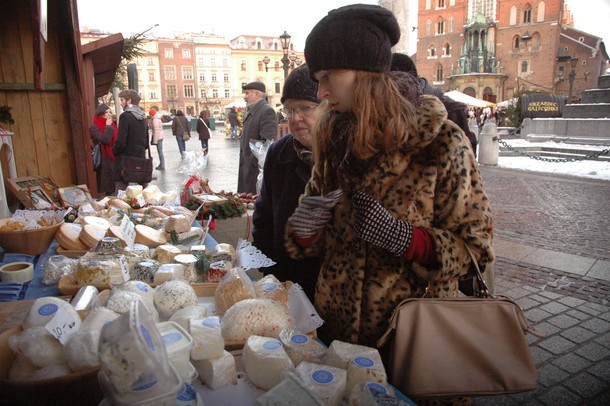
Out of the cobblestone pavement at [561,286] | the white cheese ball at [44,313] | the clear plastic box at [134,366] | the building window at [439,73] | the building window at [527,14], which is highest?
the building window at [527,14]

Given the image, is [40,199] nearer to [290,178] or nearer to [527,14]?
[290,178]

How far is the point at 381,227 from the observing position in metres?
1.39

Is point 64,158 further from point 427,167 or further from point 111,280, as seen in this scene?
point 427,167

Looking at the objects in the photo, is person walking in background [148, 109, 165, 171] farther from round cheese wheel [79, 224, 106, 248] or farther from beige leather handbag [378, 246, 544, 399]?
beige leather handbag [378, 246, 544, 399]

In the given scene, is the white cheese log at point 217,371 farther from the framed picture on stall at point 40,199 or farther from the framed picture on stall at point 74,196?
the framed picture on stall at point 74,196

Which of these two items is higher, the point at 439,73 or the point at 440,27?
the point at 440,27

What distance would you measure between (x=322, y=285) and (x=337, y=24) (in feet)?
3.34

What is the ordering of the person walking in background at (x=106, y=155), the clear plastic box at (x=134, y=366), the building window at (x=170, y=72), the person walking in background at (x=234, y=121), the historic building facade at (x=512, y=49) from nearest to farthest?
the clear plastic box at (x=134, y=366) < the person walking in background at (x=106, y=155) < the person walking in background at (x=234, y=121) < the historic building facade at (x=512, y=49) < the building window at (x=170, y=72)

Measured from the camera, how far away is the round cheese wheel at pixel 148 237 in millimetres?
2735

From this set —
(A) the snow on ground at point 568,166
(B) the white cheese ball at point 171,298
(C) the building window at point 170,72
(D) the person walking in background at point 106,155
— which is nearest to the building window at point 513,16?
(A) the snow on ground at point 568,166

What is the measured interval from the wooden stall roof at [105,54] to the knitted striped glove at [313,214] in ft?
21.3

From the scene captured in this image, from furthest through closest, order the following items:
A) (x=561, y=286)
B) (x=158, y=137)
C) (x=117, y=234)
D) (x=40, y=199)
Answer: (x=158, y=137)
(x=561, y=286)
(x=40, y=199)
(x=117, y=234)

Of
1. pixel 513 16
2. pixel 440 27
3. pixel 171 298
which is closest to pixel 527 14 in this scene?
pixel 513 16

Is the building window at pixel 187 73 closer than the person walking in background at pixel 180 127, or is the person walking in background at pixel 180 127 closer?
the person walking in background at pixel 180 127
